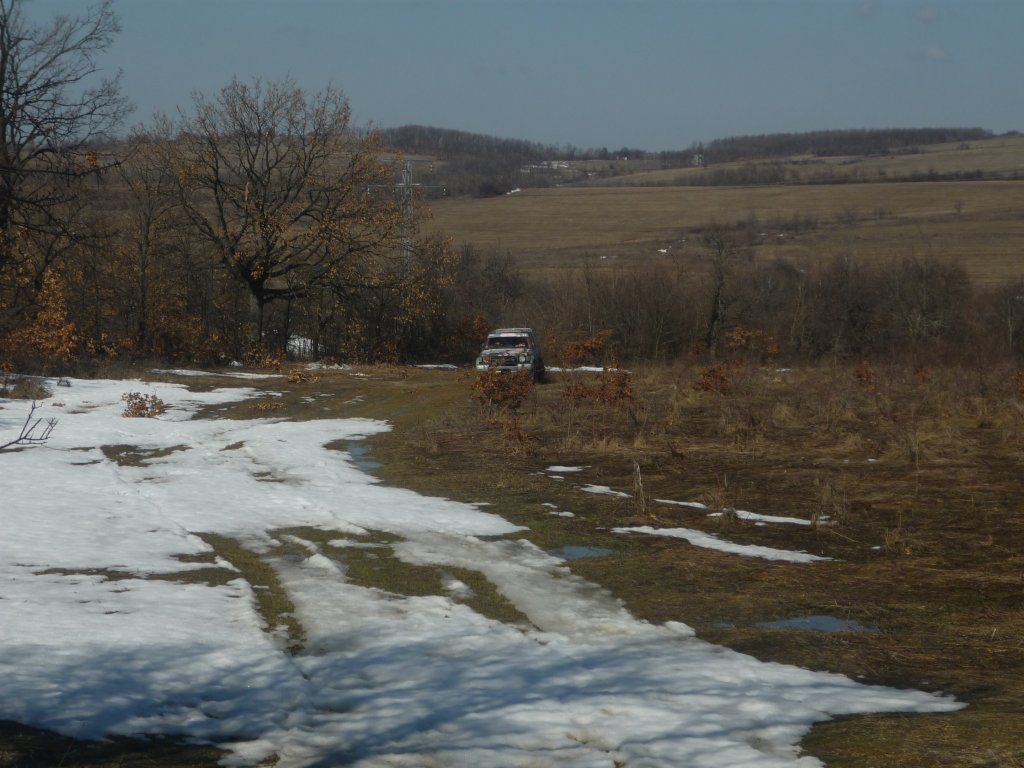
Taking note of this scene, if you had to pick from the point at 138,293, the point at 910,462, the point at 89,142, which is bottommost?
the point at 910,462

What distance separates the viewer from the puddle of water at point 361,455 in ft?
51.8

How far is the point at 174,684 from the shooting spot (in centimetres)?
655

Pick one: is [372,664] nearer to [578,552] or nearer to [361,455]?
[578,552]

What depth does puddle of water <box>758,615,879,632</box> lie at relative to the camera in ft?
25.7

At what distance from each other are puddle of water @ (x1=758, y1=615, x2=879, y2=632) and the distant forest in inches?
3228

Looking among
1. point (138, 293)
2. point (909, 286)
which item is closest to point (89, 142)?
point (138, 293)

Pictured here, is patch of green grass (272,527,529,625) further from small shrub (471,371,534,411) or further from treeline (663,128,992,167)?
treeline (663,128,992,167)

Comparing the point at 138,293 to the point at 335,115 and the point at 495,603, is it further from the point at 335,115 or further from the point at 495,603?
the point at 495,603

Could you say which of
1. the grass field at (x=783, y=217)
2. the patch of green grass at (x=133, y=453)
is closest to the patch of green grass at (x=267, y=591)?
the patch of green grass at (x=133, y=453)

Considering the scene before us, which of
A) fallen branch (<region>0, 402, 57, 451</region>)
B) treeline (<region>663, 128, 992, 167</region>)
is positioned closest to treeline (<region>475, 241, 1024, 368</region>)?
fallen branch (<region>0, 402, 57, 451</region>)

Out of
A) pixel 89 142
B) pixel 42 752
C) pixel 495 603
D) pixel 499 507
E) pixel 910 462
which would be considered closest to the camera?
pixel 42 752

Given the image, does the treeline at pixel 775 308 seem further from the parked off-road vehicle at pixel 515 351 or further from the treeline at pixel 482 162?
the treeline at pixel 482 162

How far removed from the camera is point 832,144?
132125mm

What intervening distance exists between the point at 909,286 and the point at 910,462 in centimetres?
3572
